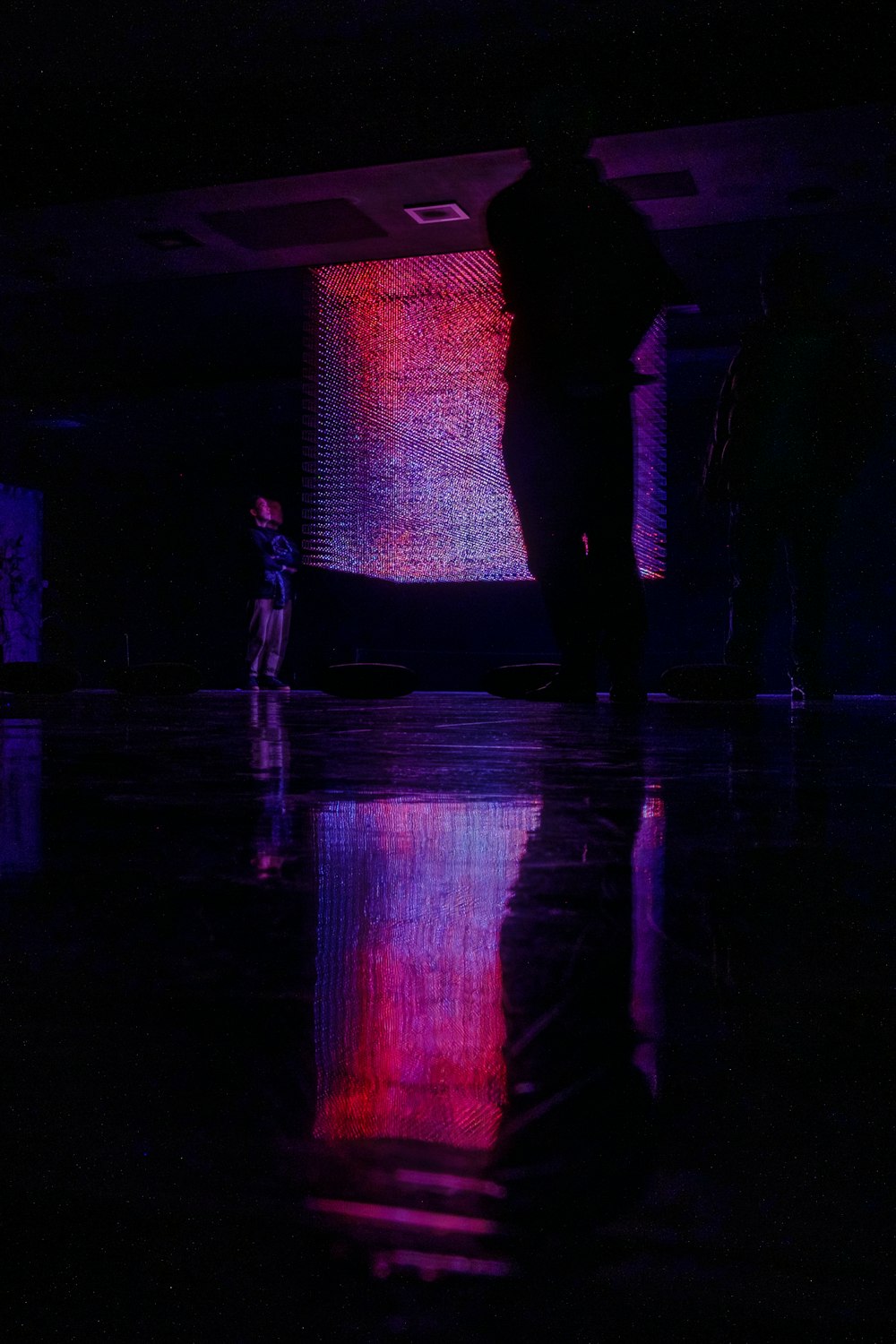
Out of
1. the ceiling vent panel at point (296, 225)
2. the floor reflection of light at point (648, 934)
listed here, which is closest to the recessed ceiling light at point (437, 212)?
the ceiling vent panel at point (296, 225)

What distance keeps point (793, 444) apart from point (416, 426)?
3.21 metres

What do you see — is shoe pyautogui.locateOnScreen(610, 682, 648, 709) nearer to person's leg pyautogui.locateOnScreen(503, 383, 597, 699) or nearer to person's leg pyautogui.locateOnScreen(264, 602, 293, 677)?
person's leg pyautogui.locateOnScreen(503, 383, 597, 699)

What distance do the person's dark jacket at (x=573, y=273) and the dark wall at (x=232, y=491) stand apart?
4144 mm

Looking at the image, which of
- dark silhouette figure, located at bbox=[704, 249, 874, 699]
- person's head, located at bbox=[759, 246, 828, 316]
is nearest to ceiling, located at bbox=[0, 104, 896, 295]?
person's head, located at bbox=[759, 246, 828, 316]

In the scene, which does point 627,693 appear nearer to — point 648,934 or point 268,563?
point 648,934

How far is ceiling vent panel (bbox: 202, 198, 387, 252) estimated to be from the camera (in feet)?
18.3

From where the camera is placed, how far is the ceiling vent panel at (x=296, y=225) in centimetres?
557

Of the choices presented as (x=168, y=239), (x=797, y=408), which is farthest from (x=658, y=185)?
(x=168, y=239)

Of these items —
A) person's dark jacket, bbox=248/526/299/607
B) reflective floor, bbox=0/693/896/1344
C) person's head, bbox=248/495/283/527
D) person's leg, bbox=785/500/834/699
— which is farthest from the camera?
person's head, bbox=248/495/283/527

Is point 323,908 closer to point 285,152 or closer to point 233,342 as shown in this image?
point 285,152

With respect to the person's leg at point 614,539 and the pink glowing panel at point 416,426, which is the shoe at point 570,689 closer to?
the person's leg at point 614,539

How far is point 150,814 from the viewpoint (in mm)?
634

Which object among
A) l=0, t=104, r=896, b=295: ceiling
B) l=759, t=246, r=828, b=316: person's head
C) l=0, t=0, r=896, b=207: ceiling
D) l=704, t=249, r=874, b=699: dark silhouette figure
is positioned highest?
l=0, t=0, r=896, b=207: ceiling

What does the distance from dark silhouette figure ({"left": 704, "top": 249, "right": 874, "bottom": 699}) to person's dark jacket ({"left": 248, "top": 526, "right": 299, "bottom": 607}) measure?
5.40 meters
